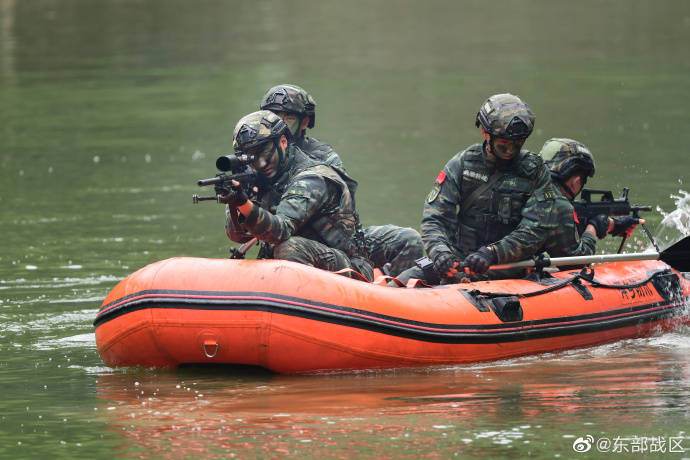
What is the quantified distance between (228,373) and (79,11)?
38.2 meters

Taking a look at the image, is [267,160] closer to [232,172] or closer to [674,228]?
[232,172]

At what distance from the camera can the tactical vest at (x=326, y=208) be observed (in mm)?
8820

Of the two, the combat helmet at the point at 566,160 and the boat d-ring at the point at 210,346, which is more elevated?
the combat helmet at the point at 566,160

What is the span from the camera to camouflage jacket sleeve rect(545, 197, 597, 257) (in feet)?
29.9

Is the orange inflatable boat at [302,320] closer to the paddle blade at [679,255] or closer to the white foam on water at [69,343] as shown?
the white foam on water at [69,343]

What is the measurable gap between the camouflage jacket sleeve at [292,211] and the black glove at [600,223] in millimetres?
2355

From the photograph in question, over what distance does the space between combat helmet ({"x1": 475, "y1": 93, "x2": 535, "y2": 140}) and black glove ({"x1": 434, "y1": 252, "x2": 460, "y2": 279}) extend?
86 centimetres

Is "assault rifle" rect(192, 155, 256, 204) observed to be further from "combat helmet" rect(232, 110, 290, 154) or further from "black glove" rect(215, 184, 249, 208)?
"combat helmet" rect(232, 110, 290, 154)

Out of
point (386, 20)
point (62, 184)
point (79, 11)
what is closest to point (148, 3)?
point (79, 11)

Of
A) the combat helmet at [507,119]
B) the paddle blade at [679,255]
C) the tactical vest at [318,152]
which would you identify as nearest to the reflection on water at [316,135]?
the paddle blade at [679,255]

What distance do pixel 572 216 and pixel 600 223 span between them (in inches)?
32.2

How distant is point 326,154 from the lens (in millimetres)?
9734

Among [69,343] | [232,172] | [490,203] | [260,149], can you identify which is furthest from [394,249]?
[69,343]

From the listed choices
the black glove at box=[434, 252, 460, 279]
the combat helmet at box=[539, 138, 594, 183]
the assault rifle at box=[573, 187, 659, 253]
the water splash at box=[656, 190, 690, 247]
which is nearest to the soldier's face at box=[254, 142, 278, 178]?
the black glove at box=[434, 252, 460, 279]
